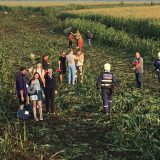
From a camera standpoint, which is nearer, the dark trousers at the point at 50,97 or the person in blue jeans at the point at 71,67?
the dark trousers at the point at 50,97

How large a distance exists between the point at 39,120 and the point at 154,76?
32.2 feet

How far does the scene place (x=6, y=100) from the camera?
17.7 metres

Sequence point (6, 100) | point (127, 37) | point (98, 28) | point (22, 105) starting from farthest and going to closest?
1. point (98, 28)
2. point (127, 37)
3. point (6, 100)
4. point (22, 105)

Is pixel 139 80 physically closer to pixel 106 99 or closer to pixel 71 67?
pixel 71 67

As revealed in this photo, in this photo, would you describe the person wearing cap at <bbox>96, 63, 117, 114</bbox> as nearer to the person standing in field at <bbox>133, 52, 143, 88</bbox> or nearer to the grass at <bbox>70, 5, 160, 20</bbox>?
the person standing in field at <bbox>133, 52, 143, 88</bbox>

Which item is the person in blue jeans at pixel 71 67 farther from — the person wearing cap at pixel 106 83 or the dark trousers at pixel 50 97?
the person wearing cap at pixel 106 83

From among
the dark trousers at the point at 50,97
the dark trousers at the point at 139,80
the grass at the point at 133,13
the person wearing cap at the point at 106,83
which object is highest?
the person wearing cap at the point at 106,83

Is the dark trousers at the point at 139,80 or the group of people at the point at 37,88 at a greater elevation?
the group of people at the point at 37,88

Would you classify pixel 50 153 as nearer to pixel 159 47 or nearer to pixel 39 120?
pixel 39 120

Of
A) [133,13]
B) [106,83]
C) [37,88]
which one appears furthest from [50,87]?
[133,13]

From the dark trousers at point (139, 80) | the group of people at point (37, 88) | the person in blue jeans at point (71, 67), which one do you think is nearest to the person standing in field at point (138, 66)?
the dark trousers at point (139, 80)

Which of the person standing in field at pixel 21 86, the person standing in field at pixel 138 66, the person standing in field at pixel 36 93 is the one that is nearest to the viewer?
the person standing in field at pixel 36 93

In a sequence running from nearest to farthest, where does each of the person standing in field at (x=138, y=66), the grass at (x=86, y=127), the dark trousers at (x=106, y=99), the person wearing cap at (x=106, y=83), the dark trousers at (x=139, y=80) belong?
the grass at (x=86, y=127) → the person wearing cap at (x=106, y=83) → the dark trousers at (x=106, y=99) → the person standing in field at (x=138, y=66) → the dark trousers at (x=139, y=80)

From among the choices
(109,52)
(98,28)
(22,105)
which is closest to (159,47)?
(109,52)
